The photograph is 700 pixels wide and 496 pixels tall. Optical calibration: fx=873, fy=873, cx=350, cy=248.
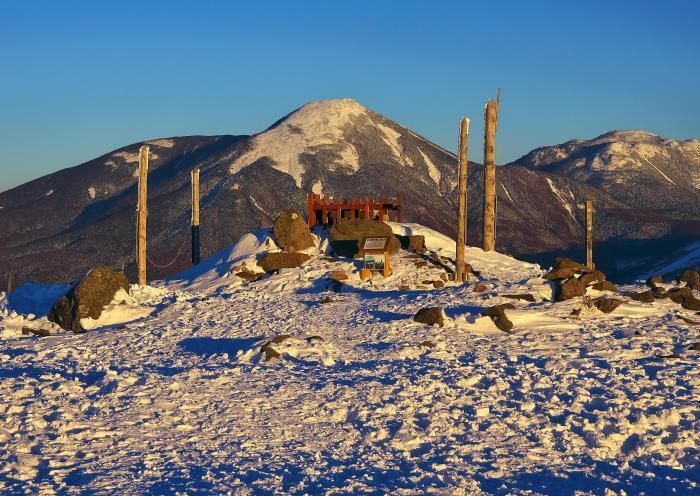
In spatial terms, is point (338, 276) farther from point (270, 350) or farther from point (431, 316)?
point (270, 350)

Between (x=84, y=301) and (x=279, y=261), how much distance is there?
9867 mm

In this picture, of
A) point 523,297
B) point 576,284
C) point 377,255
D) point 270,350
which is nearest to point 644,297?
point 576,284

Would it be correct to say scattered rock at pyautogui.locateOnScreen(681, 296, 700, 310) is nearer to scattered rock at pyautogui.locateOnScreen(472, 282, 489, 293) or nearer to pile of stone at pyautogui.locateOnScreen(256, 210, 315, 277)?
scattered rock at pyautogui.locateOnScreen(472, 282, 489, 293)

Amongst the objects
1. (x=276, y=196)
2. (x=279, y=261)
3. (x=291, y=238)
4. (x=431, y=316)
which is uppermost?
(x=276, y=196)

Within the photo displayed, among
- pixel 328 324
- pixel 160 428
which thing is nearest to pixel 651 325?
pixel 328 324

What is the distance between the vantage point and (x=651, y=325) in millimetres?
19469

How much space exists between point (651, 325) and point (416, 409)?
8572 mm

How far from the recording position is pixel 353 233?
35.1m

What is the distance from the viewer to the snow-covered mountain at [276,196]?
11512cm

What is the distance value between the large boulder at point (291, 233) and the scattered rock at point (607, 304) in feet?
50.9

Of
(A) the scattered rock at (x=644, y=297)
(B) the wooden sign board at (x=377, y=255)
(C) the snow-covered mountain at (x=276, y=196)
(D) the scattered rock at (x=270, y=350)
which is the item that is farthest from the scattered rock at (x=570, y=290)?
(C) the snow-covered mountain at (x=276, y=196)

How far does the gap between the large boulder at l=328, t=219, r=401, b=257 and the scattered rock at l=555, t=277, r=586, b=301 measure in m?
11.8

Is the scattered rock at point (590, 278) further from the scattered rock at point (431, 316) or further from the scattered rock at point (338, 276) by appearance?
the scattered rock at point (338, 276)

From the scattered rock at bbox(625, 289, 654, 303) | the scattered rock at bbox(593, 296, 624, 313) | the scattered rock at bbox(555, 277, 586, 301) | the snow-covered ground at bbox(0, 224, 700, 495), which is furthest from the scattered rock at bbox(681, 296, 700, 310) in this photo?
the scattered rock at bbox(555, 277, 586, 301)
